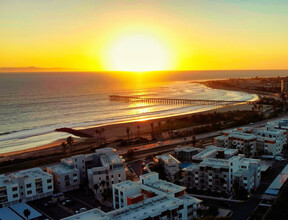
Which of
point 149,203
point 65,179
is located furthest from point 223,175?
point 65,179

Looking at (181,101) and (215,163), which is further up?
(215,163)

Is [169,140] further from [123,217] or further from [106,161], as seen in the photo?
[123,217]

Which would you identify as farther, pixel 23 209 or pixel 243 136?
pixel 243 136

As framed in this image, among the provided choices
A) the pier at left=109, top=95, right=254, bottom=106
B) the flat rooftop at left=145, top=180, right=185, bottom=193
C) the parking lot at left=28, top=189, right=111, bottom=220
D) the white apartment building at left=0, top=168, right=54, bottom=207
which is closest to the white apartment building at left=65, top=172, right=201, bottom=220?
the flat rooftop at left=145, top=180, right=185, bottom=193

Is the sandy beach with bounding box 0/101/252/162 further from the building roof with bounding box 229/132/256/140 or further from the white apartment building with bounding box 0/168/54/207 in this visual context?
the building roof with bounding box 229/132/256/140

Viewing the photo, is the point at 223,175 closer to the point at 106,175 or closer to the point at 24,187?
the point at 106,175

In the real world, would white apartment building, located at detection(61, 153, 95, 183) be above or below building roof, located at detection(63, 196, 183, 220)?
below

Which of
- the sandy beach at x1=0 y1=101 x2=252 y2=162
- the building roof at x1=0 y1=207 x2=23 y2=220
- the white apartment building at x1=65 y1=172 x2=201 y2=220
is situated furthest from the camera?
the sandy beach at x1=0 y1=101 x2=252 y2=162

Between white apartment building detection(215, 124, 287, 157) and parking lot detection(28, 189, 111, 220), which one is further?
white apartment building detection(215, 124, 287, 157)

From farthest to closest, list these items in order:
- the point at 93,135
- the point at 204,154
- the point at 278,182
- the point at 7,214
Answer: the point at 93,135 < the point at 204,154 < the point at 278,182 < the point at 7,214
